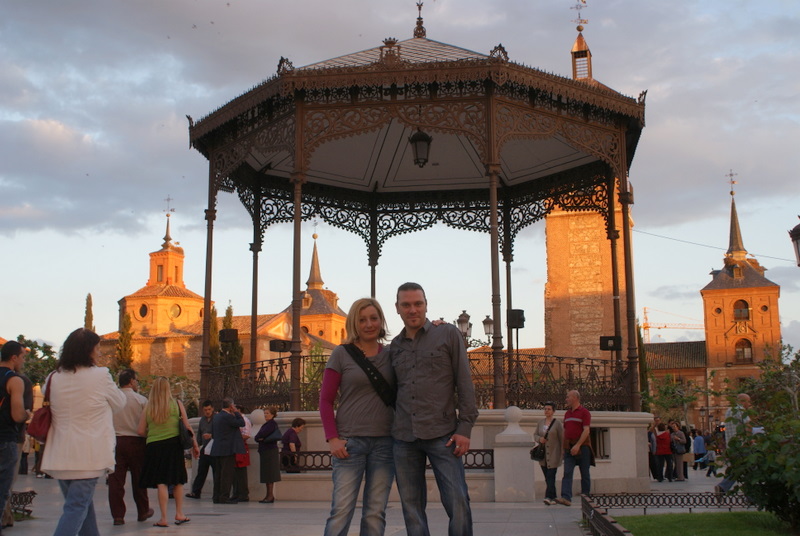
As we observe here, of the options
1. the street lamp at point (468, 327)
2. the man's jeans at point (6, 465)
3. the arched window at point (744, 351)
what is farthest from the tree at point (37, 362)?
the arched window at point (744, 351)

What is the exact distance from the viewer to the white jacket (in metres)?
5.74

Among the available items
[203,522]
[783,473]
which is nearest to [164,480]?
A: [203,522]

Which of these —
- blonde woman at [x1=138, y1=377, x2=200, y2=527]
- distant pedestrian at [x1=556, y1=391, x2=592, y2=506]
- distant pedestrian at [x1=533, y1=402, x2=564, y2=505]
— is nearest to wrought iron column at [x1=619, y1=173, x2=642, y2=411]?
distant pedestrian at [x1=533, y1=402, x2=564, y2=505]

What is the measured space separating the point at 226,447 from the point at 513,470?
383 cm

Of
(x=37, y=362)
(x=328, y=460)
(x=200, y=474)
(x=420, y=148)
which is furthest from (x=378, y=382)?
(x=37, y=362)

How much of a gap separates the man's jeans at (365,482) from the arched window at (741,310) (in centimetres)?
10100

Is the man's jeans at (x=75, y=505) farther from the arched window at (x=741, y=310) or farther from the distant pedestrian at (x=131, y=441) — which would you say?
the arched window at (x=741, y=310)

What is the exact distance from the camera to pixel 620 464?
556 inches

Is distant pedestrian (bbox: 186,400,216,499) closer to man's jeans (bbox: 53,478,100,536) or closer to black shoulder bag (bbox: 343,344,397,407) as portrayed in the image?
man's jeans (bbox: 53,478,100,536)

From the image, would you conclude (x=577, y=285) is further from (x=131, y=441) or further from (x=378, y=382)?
(x=378, y=382)

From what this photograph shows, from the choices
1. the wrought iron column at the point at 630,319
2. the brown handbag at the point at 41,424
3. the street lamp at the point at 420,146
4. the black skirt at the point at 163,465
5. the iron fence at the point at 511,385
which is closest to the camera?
the brown handbag at the point at 41,424

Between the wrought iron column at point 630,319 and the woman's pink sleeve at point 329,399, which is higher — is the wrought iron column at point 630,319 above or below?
above

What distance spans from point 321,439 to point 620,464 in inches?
187

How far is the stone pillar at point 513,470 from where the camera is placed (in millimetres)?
11820
